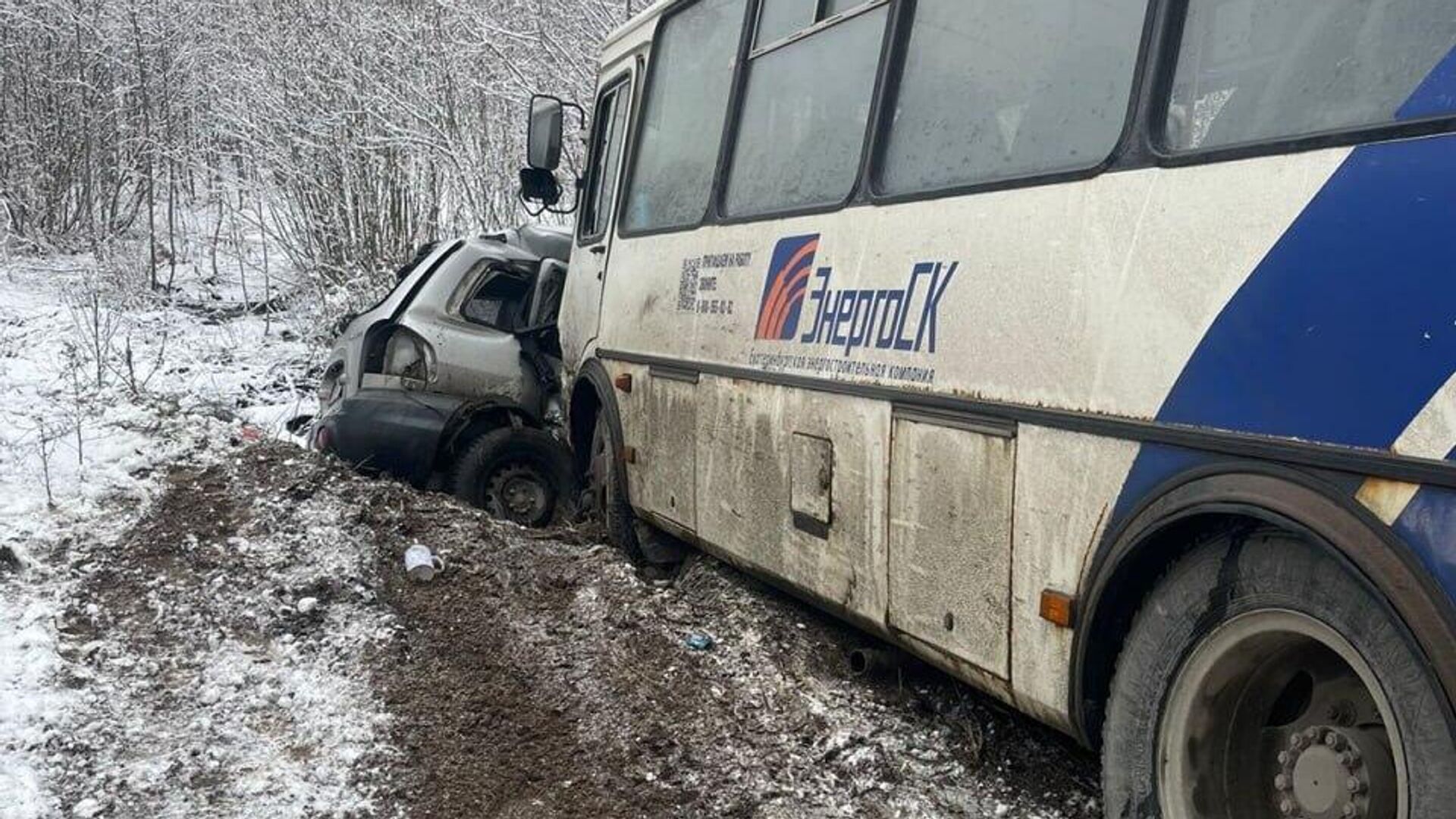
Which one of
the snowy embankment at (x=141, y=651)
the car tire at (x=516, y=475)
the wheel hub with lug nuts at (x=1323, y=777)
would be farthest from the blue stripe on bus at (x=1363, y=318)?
the car tire at (x=516, y=475)

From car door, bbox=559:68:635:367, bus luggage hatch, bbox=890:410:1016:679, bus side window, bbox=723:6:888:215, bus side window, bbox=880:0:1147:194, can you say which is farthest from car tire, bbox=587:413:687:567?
bus side window, bbox=880:0:1147:194

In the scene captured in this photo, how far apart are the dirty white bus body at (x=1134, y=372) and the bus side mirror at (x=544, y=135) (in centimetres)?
241

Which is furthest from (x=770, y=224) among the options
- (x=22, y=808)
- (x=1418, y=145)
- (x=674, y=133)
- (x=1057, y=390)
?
(x=22, y=808)

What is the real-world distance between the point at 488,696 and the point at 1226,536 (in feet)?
8.51

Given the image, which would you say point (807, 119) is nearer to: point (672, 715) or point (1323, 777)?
point (672, 715)

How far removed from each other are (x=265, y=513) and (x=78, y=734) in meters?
2.17

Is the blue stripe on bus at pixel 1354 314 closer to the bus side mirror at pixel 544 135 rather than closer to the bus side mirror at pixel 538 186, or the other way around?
the bus side mirror at pixel 544 135

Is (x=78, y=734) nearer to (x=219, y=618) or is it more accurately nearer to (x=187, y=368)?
(x=219, y=618)

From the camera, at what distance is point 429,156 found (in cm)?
1432

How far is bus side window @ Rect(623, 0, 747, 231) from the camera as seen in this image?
16.9 feet

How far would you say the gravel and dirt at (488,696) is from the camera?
3490 millimetres

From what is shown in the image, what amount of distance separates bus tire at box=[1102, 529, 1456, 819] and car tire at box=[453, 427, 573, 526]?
4929mm

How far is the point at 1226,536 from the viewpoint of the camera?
8.18 feet

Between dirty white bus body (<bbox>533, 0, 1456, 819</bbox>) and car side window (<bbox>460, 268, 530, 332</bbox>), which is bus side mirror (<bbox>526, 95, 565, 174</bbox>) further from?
dirty white bus body (<bbox>533, 0, 1456, 819</bbox>)
